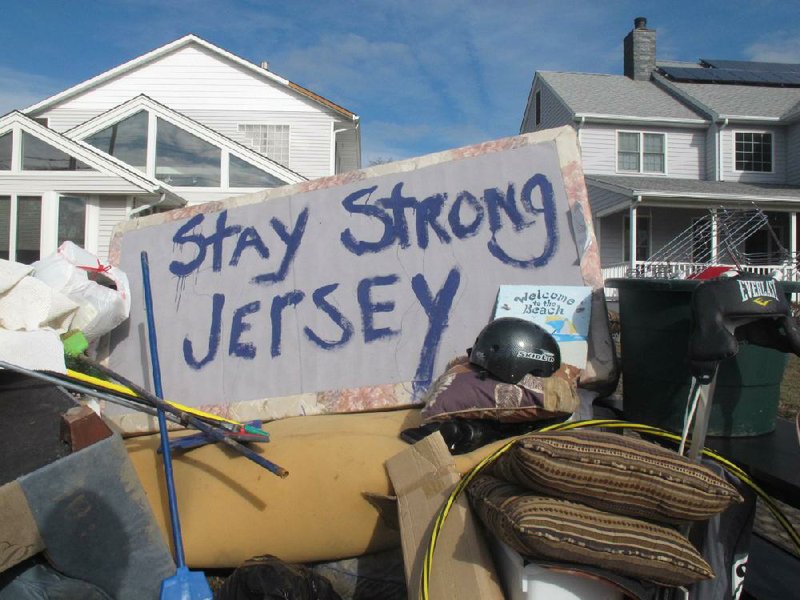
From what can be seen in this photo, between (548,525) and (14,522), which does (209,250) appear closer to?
(14,522)

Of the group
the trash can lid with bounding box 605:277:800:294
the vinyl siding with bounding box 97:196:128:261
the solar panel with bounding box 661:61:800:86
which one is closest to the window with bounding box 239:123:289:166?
the vinyl siding with bounding box 97:196:128:261

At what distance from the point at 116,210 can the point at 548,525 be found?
38.0 ft

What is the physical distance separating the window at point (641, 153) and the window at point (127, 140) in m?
13.2

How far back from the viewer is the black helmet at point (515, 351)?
120 inches

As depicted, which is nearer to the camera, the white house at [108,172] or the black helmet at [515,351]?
the black helmet at [515,351]

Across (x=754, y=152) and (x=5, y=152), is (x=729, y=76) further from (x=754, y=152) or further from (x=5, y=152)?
(x=5, y=152)

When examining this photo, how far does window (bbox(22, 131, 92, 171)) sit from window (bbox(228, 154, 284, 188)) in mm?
2576

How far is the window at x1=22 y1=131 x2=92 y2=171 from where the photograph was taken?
36.6 feet

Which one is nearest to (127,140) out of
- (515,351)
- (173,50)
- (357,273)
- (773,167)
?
(173,50)

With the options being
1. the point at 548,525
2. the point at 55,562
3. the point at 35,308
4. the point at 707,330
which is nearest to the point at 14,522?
the point at 55,562

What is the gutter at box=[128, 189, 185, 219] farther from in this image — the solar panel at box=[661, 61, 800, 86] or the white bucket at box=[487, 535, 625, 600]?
the solar panel at box=[661, 61, 800, 86]

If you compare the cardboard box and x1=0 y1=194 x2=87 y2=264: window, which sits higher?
x1=0 y1=194 x2=87 y2=264: window

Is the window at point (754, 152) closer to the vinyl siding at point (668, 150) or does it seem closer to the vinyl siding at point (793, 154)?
the vinyl siding at point (793, 154)

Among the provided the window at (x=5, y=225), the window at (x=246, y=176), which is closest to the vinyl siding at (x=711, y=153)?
the window at (x=246, y=176)
